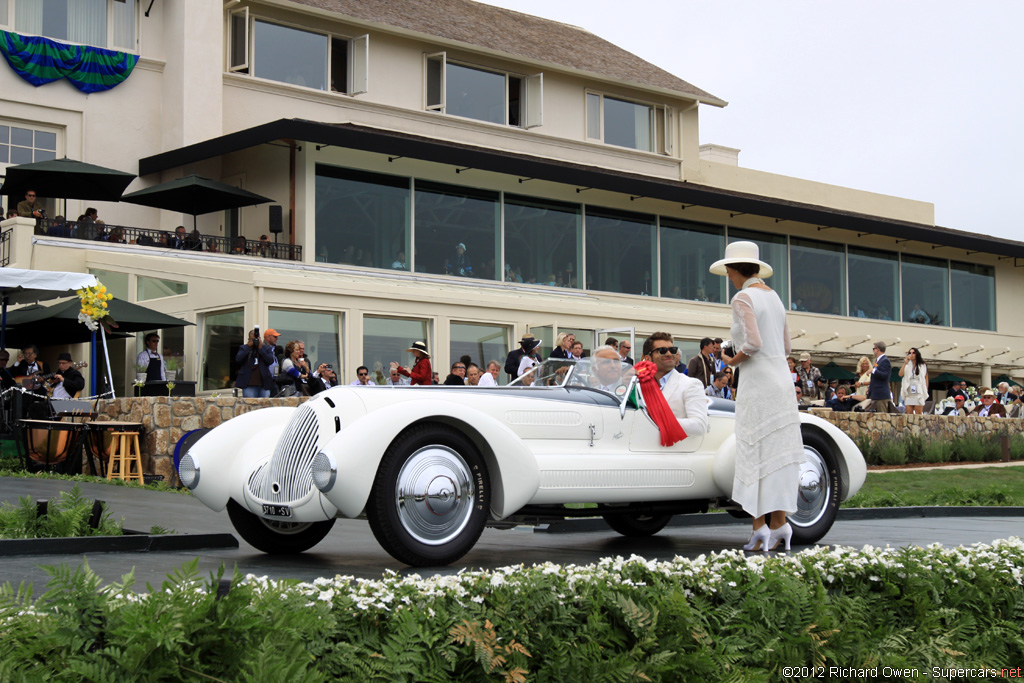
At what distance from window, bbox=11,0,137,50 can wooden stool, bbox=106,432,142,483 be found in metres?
14.3

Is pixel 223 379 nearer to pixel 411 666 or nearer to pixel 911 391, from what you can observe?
pixel 911 391

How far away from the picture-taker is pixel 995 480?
61.5 ft

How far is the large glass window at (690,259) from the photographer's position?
105 feet

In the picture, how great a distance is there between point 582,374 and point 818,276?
29600 mm

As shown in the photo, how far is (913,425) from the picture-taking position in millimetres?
22828

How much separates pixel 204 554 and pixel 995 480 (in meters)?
15.2

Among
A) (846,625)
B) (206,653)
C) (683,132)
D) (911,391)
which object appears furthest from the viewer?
(683,132)

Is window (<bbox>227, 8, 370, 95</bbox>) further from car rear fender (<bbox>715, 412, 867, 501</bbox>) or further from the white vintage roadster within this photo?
car rear fender (<bbox>715, 412, 867, 501</bbox>)

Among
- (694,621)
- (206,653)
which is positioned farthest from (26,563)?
(694,621)

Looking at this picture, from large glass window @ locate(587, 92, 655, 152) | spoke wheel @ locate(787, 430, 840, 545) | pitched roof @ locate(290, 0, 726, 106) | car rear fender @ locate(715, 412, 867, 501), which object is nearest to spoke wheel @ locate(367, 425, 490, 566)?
car rear fender @ locate(715, 412, 867, 501)

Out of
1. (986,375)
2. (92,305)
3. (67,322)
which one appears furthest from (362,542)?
(986,375)

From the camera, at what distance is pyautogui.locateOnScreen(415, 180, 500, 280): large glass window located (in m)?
26.9

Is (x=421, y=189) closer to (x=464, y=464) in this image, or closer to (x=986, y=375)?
(x=464, y=464)

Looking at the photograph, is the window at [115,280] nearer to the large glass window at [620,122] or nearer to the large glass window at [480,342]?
the large glass window at [480,342]
